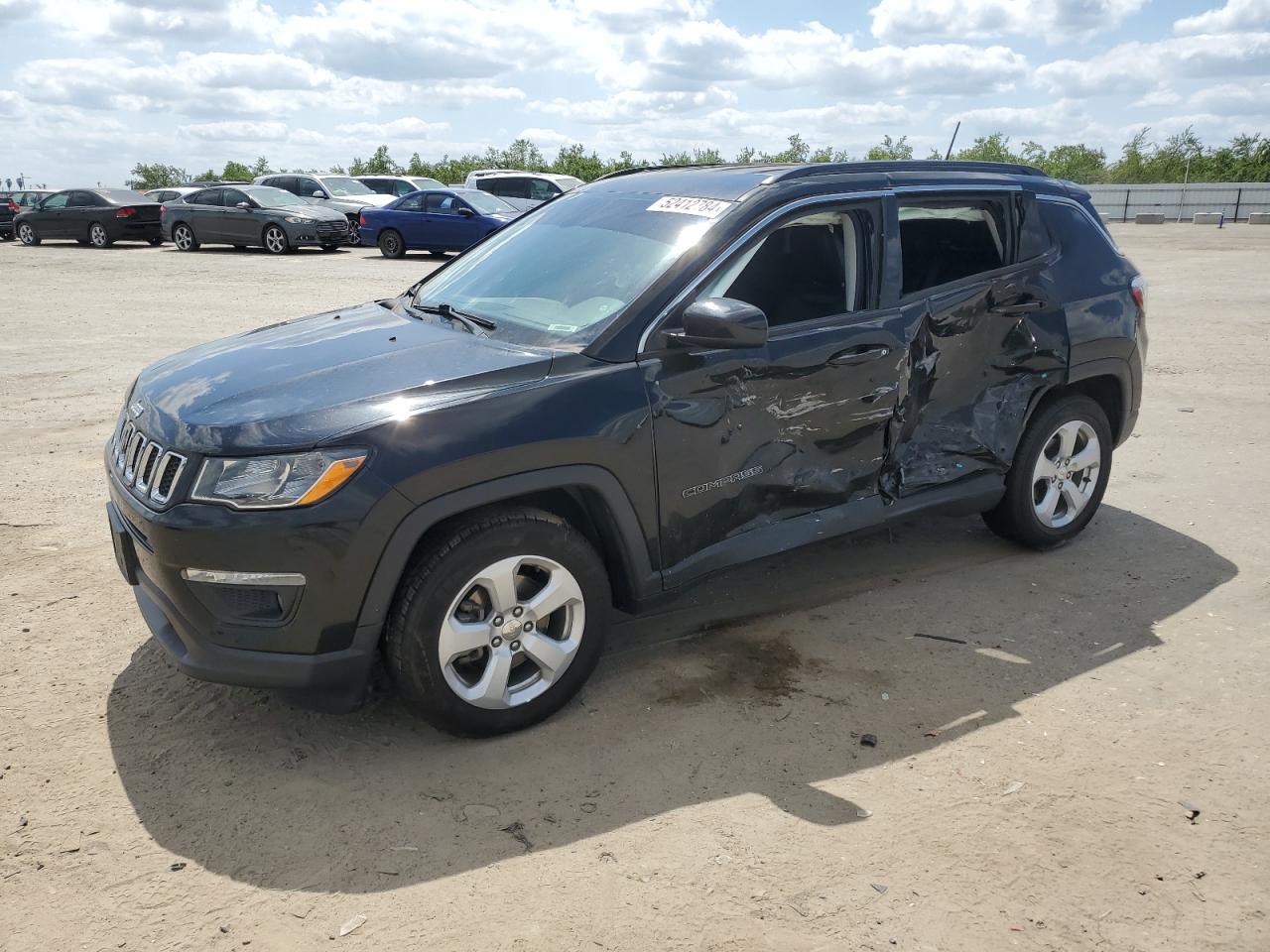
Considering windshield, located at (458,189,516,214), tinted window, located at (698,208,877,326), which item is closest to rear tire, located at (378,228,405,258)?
windshield, located at (458,189,516,214)

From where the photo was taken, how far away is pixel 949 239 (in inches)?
185

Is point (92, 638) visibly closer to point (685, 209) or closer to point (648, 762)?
point (648, 762)

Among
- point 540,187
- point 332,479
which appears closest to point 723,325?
point 332,479

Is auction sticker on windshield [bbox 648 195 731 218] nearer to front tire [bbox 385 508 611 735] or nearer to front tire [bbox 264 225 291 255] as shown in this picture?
front tire [bbox 385 508 611 735]

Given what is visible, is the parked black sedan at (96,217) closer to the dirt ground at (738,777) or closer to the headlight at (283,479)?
the dirt ground at (738,777)

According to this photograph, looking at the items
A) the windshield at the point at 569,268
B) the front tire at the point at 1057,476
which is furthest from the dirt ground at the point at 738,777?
the windshield at the point at 569,268

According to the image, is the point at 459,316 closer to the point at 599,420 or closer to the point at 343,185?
the point at 599,420

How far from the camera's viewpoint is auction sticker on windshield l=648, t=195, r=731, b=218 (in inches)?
159

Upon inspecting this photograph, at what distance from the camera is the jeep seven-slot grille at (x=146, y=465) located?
10.7ft

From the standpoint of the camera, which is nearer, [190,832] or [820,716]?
[190,832]

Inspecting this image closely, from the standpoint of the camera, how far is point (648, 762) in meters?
3.44

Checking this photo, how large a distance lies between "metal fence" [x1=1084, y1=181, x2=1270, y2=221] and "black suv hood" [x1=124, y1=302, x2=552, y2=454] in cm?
4550

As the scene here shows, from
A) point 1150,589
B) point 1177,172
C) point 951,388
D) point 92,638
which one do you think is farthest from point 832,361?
point 1177,172

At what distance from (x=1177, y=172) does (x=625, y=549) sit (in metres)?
71.9
